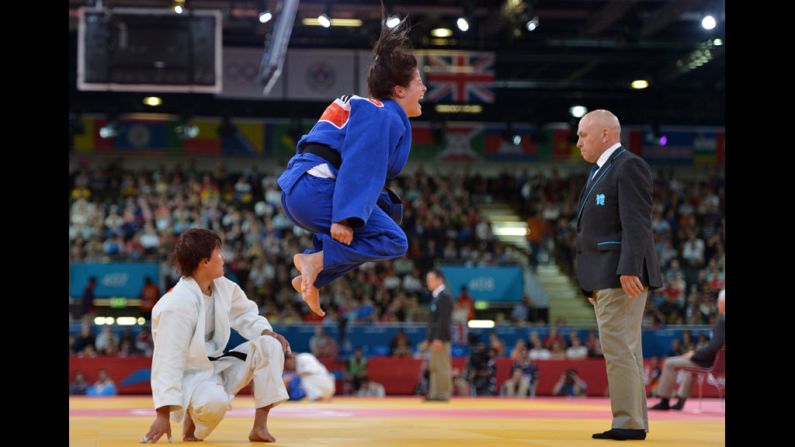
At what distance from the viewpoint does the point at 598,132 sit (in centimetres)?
604

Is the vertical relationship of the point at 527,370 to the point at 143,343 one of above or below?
below

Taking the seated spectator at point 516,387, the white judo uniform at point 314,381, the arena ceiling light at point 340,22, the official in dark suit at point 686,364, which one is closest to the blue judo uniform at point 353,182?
the official in dark suit at point 686,364

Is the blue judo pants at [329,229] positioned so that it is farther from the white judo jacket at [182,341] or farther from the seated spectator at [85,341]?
the seated spectator at [85,341]

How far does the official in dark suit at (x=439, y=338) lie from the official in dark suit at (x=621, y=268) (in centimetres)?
756

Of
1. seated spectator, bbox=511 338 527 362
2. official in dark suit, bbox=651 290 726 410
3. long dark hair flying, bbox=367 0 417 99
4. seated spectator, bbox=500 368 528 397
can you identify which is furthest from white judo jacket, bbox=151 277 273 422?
seated spectator, bbox=511 338 527 362

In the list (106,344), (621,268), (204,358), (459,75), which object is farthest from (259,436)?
(459,75)

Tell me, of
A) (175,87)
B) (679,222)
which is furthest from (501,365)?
(679,222)

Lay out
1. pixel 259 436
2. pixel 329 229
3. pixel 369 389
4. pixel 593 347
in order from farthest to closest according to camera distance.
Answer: pixel 593 347
pixel 369 389
pixel 259 436
pixel 329 229

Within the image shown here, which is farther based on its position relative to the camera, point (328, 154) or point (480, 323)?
point (480, 323)

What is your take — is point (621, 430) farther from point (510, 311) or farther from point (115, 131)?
point (115, 131)

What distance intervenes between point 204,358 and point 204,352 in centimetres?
3

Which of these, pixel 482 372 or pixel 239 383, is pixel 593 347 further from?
pixel 239 383

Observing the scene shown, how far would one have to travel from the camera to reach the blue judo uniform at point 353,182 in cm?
457

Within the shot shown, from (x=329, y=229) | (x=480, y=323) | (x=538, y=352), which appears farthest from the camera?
(x=480, y=323)
